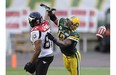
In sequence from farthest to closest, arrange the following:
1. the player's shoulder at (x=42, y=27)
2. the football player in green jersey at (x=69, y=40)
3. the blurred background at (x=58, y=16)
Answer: the blurred background at (x=58, y=16) → the football player in green jersey at (x=69, y=40) → the player's shoulder at (x=42, y=27)

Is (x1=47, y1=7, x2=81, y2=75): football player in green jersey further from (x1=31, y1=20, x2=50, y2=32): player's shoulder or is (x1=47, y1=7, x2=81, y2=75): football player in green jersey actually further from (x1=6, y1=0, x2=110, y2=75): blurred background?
(x1=6, y1=0, x2=110, y2=75): blurred background

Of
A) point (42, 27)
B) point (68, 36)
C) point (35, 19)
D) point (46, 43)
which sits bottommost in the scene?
point (46, 43)

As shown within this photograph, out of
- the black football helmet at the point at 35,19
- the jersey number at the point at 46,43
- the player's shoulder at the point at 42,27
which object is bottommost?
the jersey number at the point at 46,43

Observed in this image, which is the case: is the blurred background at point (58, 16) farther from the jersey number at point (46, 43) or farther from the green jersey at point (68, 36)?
the jersey number at point (46, 43)

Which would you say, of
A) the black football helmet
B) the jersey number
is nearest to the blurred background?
the jersey number

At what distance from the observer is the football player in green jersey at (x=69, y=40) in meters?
8.02

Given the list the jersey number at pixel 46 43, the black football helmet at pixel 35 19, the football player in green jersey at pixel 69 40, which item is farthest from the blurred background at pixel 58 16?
the black football helmet at pixel 35 19

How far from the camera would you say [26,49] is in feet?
65.5

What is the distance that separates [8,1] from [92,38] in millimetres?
3973

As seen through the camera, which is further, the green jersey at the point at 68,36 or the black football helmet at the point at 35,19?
the green jersey at the point at 68,36

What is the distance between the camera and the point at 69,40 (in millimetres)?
7988

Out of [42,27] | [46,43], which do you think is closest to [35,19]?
[42,27]

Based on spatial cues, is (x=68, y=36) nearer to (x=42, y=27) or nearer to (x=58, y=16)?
Answer: (x=42, y=27)
